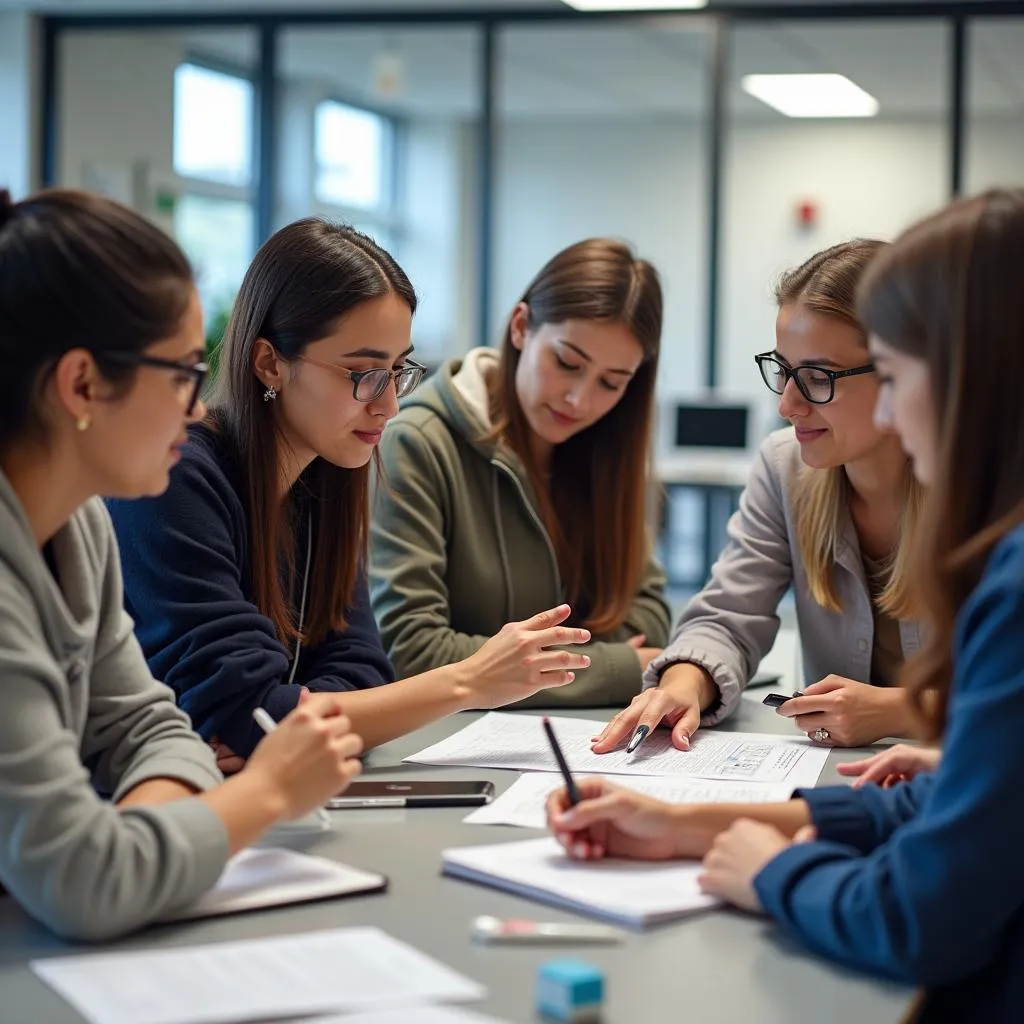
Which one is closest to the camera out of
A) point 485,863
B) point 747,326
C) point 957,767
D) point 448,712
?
point 957,767

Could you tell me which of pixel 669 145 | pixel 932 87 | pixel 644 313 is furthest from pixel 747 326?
pixel 644 313

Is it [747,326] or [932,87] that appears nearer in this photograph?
[932,87]

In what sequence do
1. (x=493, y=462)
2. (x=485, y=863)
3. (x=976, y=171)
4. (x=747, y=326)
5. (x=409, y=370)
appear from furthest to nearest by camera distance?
(x=747, y=326) → (x=976, y=171) → (x=493, y=462) → (x=409, y=370) → (x=485, y=863)

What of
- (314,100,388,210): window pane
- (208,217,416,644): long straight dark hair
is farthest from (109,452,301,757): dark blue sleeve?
(314,100,388,210): window pane

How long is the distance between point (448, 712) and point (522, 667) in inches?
4.5

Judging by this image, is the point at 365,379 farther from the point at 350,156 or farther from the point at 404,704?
the point at 350,156

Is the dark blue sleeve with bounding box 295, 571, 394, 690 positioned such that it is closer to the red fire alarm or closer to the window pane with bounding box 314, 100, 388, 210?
the window pane with bounding box 314, 100, 388, 210

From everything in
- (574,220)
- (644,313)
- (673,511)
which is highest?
(574,220)

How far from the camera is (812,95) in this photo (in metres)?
8.38

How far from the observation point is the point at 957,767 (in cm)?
108

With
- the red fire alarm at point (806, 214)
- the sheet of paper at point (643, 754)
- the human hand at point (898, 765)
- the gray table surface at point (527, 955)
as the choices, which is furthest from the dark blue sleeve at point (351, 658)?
the red fire alarm at point (806, 214)

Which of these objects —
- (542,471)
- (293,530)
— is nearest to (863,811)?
(293,530)

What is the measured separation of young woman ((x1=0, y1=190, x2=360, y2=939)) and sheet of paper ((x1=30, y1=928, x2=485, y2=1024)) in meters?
0.06

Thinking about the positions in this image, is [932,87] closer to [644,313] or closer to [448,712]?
[644,313]
